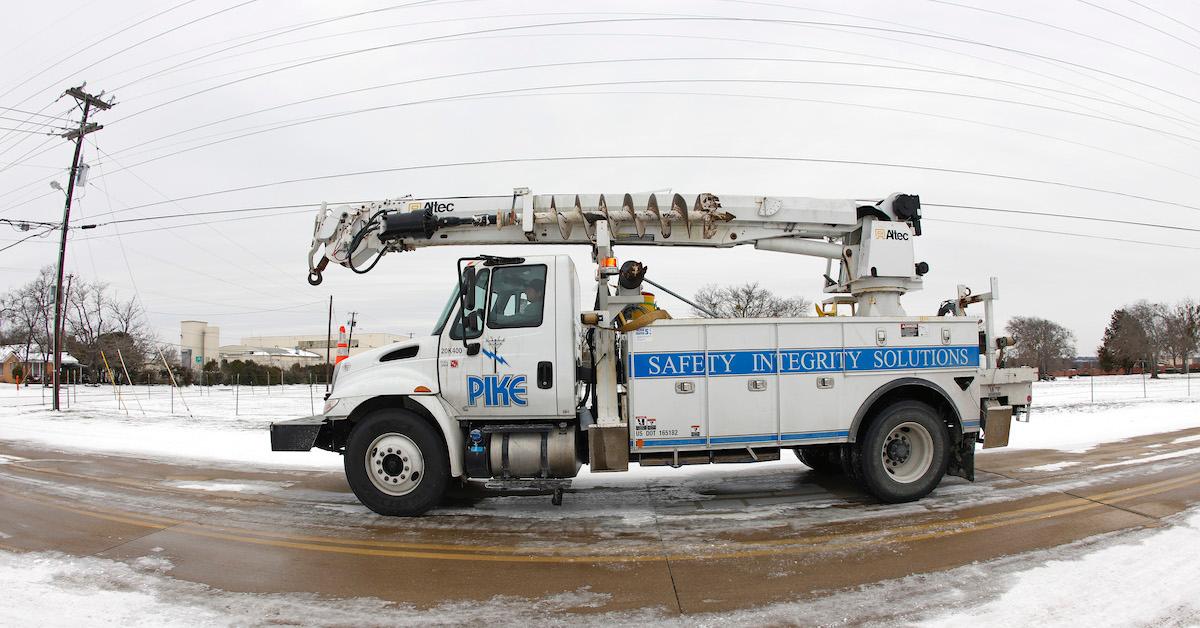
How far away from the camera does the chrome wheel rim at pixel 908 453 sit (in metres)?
6.76

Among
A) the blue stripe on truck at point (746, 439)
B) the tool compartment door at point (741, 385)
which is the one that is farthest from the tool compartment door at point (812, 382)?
the tool compartment door at point (741, 385)

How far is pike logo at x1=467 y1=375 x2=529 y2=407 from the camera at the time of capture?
6387 millimetres

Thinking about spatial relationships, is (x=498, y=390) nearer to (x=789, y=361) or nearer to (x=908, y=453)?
(x=789, y=361)

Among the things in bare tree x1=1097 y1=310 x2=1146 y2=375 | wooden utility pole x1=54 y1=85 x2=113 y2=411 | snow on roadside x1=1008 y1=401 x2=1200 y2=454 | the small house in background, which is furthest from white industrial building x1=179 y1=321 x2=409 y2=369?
bare tree x1=1097 y1=310 x2=1146 y2=375

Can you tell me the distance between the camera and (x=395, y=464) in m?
6.38

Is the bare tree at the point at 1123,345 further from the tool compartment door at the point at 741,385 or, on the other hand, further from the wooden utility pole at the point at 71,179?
the wooden utility pole at the point at 71,179

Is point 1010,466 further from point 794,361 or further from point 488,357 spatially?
point 488,357

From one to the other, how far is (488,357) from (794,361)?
3107 millimetres

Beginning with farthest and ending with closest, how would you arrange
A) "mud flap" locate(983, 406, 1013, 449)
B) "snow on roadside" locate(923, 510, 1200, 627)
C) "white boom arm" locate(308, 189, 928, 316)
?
"white boom arm" locate(308, 189, 928, 316), "mud flap" locate(983, 406, 1013, 449), "snow on roadside" locate(923, 510, 1200, 627)

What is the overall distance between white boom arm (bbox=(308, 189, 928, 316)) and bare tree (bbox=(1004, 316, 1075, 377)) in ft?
227

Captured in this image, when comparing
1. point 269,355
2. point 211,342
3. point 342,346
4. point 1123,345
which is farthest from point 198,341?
point 1123,345

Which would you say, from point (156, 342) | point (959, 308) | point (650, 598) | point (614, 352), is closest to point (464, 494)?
point (614, 352)

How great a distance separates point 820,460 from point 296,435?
245 inches

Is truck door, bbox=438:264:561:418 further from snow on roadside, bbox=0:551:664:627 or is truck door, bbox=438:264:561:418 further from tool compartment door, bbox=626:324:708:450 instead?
snow on roadside, bbox=0:551:664:627
